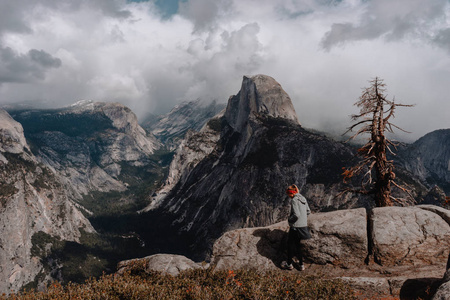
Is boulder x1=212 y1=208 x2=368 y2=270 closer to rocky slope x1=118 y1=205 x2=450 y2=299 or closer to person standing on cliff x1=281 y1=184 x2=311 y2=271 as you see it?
rocky slope x1=118 y1=205 x2=450 y2=299

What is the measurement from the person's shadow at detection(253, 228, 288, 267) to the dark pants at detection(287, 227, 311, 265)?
36.7 inches

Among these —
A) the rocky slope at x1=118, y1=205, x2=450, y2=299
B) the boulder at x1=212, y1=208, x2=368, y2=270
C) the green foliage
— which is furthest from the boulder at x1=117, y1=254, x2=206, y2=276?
A: the green foliage

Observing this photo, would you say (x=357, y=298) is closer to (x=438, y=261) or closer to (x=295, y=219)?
(x=295, y=219)

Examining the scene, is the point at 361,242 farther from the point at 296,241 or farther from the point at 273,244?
the point at 273,244

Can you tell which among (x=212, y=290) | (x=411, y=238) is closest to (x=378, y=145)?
(x=411, y=238)

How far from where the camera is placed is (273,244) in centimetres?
1473

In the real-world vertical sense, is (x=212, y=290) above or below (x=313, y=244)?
below

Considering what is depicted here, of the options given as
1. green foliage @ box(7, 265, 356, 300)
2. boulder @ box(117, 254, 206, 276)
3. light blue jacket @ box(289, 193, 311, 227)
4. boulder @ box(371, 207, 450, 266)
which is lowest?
boulder @ box(117, 254, 206, 276)

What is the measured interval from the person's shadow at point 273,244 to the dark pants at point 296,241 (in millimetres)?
931

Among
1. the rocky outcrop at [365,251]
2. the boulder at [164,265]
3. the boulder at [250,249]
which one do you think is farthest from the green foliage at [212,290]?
the boulder at [250,249]

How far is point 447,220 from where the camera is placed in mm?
12641

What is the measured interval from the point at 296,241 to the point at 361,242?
325 cm

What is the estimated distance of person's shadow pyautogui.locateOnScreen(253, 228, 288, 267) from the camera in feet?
45.8

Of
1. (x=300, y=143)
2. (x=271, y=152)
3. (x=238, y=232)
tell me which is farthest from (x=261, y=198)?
(x=238, y=232)
